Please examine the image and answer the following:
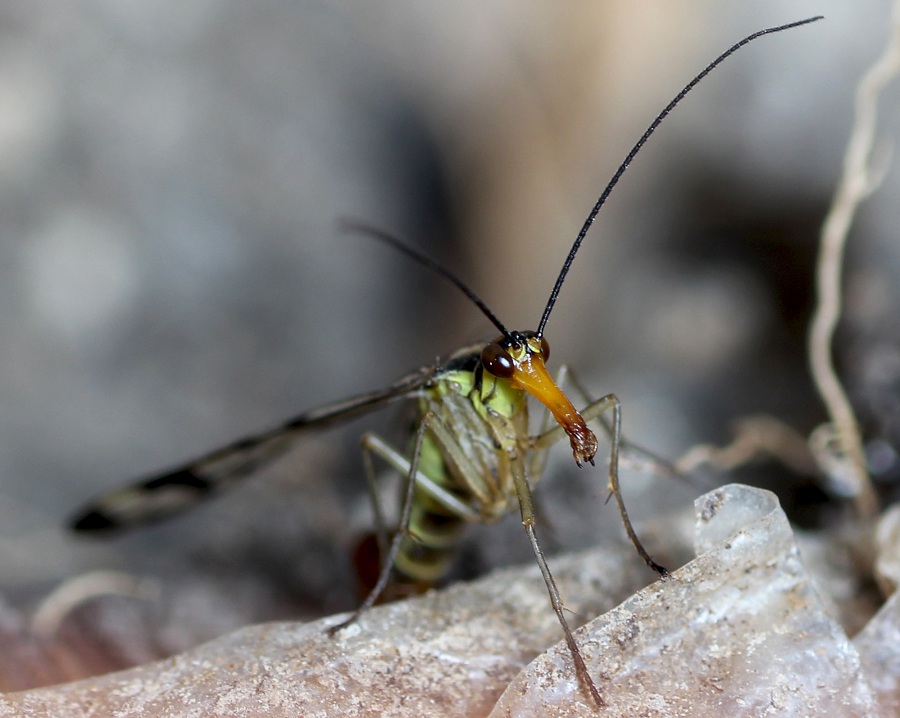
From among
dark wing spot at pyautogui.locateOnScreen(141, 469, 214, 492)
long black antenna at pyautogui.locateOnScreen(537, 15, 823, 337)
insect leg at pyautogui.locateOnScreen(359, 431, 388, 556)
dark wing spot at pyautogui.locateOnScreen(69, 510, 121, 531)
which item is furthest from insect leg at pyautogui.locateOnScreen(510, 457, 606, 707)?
dark wing spot at pyautogui.locateOnScreen(69, 510, 121, 531)

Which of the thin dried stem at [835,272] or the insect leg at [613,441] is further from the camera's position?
the thin dried stem at [835,272]

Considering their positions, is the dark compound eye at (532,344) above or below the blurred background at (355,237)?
below

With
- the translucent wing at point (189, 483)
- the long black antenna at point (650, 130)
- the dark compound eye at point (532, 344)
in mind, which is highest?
the translucent wing at point (189, 483)

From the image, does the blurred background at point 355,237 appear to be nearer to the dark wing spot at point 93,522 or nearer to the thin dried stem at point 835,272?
the dark wing spot at point 93,522

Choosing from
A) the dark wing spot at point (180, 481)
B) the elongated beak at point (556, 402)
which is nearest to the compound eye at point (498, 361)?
the elongated beak at point (556, 402)

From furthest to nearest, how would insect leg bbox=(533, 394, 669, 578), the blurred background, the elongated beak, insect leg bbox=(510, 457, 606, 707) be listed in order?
the blurred background < insect leg bbox=(533, 394, 669, 578) < the elongated beak < insect leg bbox=(510, 457, 606, 707)

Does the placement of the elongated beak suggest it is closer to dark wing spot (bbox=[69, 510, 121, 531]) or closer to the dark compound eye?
the dark compound eye
